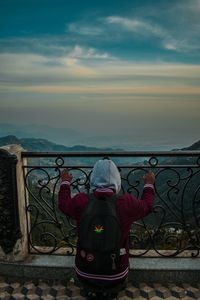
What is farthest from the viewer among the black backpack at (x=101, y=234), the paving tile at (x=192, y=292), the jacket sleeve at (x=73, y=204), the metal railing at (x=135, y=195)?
the metal railing at (x=135, y=195)

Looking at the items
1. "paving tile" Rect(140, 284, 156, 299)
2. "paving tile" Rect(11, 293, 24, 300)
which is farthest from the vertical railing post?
"paving tile" Rect(140, 284, 156, 299)

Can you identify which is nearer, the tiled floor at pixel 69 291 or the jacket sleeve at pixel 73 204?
the jacket sleeve at pixel 73 204

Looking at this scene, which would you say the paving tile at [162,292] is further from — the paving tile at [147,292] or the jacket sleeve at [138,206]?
the jacket sleeve at [138,206]

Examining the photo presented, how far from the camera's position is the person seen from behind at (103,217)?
319 centimetres

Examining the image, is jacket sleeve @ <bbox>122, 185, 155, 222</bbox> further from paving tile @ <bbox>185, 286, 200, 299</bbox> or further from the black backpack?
paving tile @ <bbox>185, 286, 200, 299</bbox>

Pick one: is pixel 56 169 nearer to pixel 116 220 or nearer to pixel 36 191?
pixel 36 191

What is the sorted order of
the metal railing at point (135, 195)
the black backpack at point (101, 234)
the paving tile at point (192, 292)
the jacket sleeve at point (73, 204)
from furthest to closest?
A: the metal railing at point (135, 195)
the paving tile at point (192, 292)
the jacket sleeve at point (73, 204)
the black backpack at point (101, 234)

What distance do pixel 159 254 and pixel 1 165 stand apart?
2039mm

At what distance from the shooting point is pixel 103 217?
3164 millimetres

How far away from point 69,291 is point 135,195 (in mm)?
1256

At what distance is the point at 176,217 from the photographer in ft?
15.3

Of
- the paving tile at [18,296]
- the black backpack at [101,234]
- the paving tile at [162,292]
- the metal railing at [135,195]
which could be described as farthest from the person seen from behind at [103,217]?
the paving tile at [18,296]

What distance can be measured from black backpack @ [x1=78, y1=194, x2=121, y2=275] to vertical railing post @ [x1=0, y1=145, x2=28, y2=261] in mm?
1570

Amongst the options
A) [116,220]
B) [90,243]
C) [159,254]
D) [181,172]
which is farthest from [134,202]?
[159,254]
